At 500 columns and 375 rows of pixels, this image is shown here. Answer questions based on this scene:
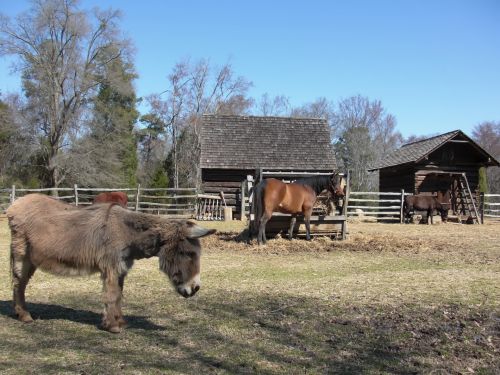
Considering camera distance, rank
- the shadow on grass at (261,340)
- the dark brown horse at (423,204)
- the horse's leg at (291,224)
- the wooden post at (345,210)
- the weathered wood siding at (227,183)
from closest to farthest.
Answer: the shadow on grass at (261,340), the horse's leg at (291,224), the wooden post at (345,210), the dark brown horse at (423,204), the weathered wood siding at (227,183)

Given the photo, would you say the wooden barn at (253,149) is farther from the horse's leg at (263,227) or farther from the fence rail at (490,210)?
the horse's leg at (263,227)

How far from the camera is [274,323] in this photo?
5.29 m

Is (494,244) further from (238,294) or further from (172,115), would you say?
(172,115)

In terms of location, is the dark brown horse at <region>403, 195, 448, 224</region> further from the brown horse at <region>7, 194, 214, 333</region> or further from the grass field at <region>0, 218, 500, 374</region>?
the brown horse at <region>7, 194, 214, 333</region>

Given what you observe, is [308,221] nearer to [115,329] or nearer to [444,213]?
[115,329]

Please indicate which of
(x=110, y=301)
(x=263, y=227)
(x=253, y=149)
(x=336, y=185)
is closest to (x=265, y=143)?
(x=253, y=149)

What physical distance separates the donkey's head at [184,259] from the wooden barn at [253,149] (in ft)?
64.9

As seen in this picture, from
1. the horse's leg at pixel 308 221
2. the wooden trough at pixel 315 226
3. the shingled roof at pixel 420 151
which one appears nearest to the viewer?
the horse's leg at pixel 308 221

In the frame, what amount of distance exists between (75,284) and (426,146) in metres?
25.2

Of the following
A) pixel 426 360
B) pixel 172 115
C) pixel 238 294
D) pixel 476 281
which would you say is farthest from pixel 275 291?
pixel 172 115

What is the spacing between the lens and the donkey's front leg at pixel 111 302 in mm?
4867

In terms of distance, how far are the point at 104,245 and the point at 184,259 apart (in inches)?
36.8

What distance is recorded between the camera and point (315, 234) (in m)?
13.7

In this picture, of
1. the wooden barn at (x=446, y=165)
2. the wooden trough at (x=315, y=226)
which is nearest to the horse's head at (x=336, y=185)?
the wooden trough at (x=315, y=226)
